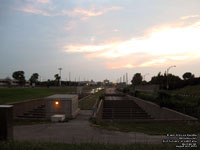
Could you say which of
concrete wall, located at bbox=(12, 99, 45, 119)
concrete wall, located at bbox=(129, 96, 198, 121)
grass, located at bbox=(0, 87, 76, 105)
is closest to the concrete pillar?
concrete wall, located at bbox=(12, 99, 45, 119)

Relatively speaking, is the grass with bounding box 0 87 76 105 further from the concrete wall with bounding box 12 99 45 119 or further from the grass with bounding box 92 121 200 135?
the grass with bounding box 92 121 200 135

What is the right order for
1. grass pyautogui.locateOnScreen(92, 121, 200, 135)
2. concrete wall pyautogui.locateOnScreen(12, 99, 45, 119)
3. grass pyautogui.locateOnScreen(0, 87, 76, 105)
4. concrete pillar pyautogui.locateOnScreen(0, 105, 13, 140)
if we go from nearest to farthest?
concrete pillar pyautogui.locateOnScreen(0, 105, 13, 140)
grass pyautogui.locateOnScreen(92, 121, 200, 135)
concrete wall pyautogui.locateOnScreen(12, 99, 45, 119)
grass pyautogui.locateOnScreen(0, 87, 76, 105)

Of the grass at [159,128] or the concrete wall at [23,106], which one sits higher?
the concrete wall at [23,106]

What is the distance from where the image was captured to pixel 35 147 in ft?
23.4

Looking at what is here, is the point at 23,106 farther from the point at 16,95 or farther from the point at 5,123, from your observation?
the point at 5,123

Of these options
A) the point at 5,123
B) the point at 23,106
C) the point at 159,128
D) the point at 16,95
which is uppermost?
the point at 5,123

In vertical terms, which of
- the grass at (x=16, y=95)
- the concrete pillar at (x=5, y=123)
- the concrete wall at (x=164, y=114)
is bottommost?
the concrete wall at (x=164, y=114)

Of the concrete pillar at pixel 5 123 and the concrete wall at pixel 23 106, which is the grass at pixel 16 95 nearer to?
the concrete wall at pixel 23 106

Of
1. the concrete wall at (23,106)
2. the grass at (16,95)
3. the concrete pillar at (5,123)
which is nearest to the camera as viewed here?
the concrete pillar at (5,123)

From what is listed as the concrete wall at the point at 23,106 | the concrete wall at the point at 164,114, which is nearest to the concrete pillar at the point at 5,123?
the concrete wall at the point at 23,106

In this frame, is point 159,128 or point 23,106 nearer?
point 159,128

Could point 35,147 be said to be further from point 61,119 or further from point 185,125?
point 185,125

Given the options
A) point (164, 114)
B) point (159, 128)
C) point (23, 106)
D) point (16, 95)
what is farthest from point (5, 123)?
point (16, 95)

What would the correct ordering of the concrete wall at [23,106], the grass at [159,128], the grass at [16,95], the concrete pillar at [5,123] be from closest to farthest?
the concrete pillar at [5,123] → the grass at [159,128] → the concrete wall at [23,106] → the grass at [16,95]
